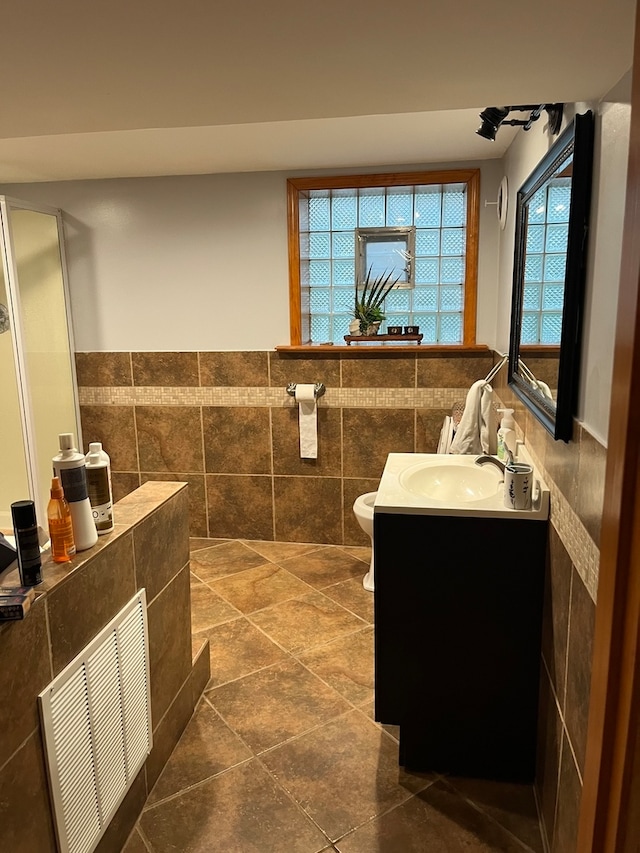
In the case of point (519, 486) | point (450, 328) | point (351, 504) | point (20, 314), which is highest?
point (20, 314)

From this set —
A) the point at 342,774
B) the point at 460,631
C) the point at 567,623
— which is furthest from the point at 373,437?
the point at 567,623

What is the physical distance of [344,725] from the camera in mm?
2227

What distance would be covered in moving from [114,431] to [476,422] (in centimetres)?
234

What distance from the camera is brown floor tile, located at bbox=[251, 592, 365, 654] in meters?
2.80

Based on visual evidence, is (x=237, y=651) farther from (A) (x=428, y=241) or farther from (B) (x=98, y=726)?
(A) (x=428, y=241)

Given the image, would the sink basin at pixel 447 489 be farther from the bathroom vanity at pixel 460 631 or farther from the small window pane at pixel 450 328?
the small window pane at pixel 450 328

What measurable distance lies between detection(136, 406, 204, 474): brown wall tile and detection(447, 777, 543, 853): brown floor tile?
8.14ft

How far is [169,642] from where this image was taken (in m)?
2.04

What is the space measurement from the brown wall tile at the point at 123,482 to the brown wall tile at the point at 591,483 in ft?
10.3

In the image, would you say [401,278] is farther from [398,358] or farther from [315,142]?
[315,142]

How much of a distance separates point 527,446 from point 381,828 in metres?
1.30

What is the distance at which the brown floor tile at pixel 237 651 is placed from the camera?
256 cm

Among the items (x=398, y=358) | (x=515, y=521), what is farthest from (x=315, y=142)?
(x=515, y=521)

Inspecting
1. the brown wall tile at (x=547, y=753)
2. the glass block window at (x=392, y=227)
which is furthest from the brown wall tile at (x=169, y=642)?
the glass block window at (x=392, y=227)
